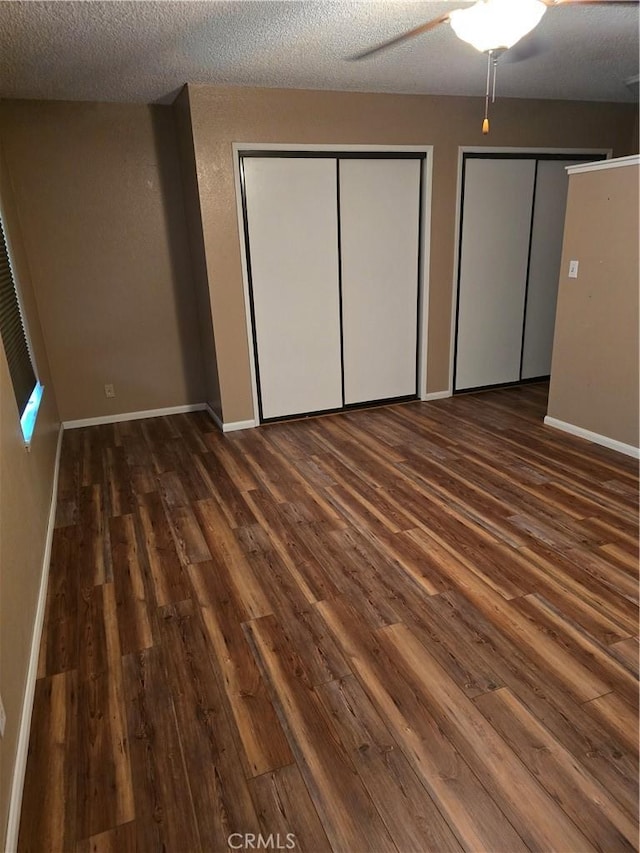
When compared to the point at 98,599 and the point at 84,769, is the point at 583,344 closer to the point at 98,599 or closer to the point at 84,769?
the point at 98,599

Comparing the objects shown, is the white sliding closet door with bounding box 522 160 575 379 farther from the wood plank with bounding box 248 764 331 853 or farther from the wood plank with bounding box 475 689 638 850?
the wood plank with bounding box 248 764 331 853

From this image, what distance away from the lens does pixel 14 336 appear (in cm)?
300

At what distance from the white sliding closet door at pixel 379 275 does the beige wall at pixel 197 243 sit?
114cm

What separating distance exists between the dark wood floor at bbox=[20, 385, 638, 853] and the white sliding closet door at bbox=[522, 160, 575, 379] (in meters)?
2.05

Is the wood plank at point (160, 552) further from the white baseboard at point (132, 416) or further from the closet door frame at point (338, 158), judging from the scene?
the white baseboard at point (132, 416)

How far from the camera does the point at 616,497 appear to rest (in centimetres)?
302

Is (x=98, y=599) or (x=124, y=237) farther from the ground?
(x=124, y=237)

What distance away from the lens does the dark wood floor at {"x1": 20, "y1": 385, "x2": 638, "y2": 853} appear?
4.63ft

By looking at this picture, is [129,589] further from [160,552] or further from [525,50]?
[525,50]

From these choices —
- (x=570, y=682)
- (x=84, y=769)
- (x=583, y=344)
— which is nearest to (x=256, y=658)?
(x=84, y=769)

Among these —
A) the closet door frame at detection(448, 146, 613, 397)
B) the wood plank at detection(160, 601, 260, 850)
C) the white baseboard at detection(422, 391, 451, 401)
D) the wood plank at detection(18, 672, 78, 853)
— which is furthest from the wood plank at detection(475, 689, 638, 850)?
the closet door frame at detection(448, 146, 613, 397)

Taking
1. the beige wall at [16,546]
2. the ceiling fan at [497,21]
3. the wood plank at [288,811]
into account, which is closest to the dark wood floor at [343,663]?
the wood plank at [288,811]

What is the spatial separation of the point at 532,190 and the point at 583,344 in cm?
183
